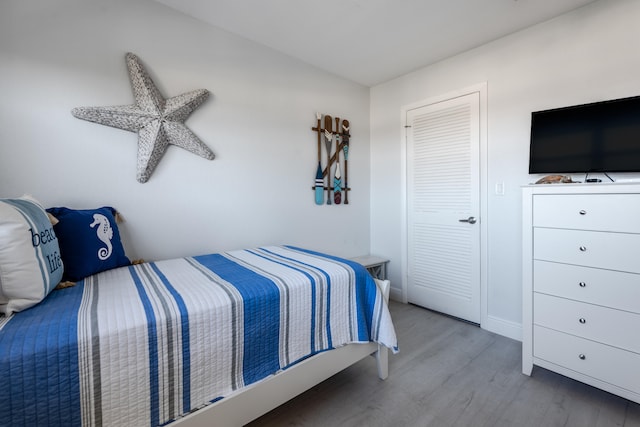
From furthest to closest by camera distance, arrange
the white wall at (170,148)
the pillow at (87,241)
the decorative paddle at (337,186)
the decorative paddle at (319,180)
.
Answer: the decorative paddle at (337,186)
the decorative paddle at (319,180)
the white wall at (170,148)
the pillow at (87,241)

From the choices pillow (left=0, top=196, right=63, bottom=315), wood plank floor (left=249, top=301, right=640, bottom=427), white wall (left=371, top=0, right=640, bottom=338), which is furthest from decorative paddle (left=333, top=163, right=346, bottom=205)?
pillow (left=0, top=196, right=63, bottom=315)

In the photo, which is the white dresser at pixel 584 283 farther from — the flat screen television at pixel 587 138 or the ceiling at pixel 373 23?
the ceiling at pixel 373 23

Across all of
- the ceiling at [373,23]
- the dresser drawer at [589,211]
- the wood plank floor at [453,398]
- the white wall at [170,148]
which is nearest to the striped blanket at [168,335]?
the wood plank floor at [453,398]

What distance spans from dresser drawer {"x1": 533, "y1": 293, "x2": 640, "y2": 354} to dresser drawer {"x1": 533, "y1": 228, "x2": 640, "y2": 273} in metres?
0.24

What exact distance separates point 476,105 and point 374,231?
163 centimetres

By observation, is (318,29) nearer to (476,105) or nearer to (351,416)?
(476,105)

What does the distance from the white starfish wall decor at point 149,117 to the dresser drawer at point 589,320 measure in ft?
8.26

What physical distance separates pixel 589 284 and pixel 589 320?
199mm

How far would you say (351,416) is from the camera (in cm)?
151

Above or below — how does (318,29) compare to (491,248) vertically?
above

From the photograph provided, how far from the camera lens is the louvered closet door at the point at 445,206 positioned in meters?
2.58

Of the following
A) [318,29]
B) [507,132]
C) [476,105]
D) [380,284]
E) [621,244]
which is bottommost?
[380,284]

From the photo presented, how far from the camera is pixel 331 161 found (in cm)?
302

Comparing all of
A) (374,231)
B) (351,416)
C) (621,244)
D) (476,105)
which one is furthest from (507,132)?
(351,416)
